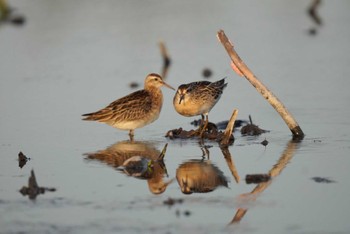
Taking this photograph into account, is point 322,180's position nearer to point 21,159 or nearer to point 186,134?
point 186,134

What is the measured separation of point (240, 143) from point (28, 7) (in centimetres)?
→ 1482

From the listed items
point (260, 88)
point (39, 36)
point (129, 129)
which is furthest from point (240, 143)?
point (39, 36)

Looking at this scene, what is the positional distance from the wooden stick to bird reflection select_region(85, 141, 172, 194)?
5.73 feet

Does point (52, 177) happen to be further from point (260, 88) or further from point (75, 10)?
point (75, 10)

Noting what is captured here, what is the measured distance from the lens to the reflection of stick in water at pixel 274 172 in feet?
35.9

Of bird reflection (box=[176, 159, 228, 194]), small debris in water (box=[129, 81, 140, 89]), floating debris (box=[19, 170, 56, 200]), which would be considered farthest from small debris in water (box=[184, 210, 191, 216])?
small debris in water (box=[129, 81, 140, 89])

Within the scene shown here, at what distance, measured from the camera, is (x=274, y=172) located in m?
12.7

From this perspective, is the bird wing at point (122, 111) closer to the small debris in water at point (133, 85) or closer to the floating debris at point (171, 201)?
the small debris in water at point (133, 85)

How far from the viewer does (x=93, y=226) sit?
10617mm

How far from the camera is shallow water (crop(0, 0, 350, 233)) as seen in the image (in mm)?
11039

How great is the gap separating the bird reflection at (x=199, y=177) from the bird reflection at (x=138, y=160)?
22cm

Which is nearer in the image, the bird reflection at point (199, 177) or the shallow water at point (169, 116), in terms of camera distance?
the shallow water at point (169, 116)

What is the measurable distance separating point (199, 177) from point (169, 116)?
15.1 feet

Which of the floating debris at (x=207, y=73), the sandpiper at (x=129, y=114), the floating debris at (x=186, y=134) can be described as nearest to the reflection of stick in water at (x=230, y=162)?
the floating debris at (x=186, y=134)
